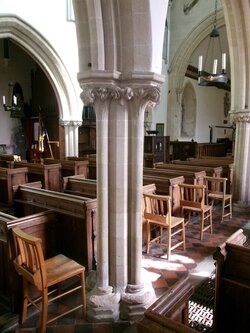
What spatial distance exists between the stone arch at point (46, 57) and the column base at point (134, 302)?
28.9 feet

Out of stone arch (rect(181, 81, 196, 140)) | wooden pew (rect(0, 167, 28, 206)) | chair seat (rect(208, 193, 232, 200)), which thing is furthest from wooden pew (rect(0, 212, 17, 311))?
stone arch (rect(181, 81, 196, 140))

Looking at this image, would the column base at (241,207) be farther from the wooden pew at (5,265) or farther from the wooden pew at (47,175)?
the wooden pew at (5,265)

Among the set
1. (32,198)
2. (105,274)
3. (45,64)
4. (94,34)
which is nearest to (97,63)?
(94,34)

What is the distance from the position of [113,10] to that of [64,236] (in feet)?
9.00

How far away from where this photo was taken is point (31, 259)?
263cm

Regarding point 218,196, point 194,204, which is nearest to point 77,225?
point 194,204

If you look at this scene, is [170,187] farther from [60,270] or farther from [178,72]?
[178,72]

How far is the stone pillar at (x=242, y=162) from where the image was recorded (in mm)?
7004

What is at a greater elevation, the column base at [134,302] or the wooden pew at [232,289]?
the wooden pew at [232,289]

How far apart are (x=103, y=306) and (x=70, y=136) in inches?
339

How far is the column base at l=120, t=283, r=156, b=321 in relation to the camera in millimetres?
2906

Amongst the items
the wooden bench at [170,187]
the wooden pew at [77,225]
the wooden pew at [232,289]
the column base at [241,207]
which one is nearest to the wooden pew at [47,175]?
the wooden bench at [170,187]

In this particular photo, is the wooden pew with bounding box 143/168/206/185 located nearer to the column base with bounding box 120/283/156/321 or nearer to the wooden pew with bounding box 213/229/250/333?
the column base with bounding box 120/283/156/321

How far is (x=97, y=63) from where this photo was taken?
278 centimetres
